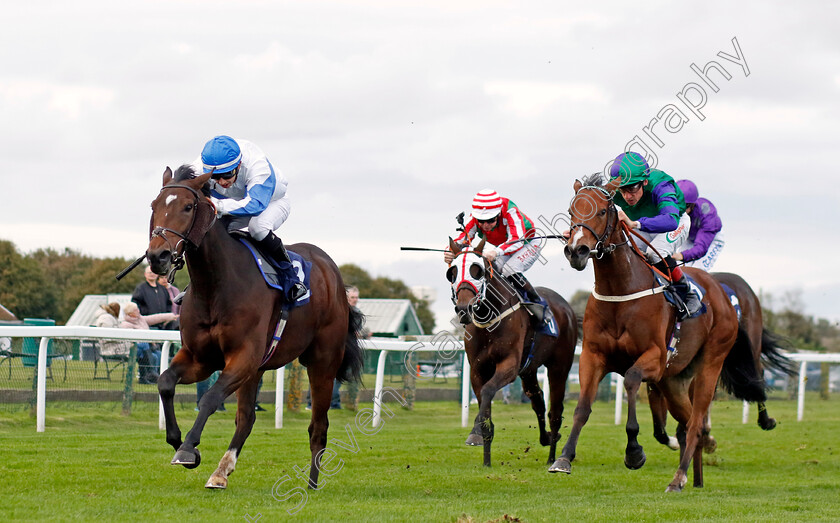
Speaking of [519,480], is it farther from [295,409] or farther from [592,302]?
[295,409]

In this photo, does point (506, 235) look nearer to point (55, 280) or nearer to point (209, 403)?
point (209, 403)

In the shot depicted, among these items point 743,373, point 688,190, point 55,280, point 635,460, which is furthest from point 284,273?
point 55,280

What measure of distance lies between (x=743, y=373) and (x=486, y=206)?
2.58m

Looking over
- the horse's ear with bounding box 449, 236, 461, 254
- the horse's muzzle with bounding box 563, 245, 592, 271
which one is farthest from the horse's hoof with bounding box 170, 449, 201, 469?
the horse's ear with bounding box 449, 236, 461, 254

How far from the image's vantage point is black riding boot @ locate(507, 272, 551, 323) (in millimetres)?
8195

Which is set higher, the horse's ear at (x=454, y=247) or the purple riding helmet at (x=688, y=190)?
the purple riding helmet at (x=688, y=190)

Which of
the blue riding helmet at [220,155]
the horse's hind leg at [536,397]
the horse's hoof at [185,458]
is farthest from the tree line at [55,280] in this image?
the horse's hoof at [185,458]

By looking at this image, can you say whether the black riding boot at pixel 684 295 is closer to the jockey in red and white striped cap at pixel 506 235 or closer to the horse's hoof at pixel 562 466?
the jockey in red and white striped cap at pixel 506 235

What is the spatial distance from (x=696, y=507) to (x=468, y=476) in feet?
6.10

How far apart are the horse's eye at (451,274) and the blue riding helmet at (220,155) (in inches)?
80.5

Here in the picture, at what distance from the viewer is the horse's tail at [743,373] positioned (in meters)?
8.28

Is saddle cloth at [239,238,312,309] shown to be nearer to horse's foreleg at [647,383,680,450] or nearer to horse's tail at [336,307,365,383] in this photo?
horse's tail at [336,307,365,383]

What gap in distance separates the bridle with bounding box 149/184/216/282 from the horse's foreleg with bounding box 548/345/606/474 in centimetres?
238

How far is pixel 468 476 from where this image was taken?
282 inches
